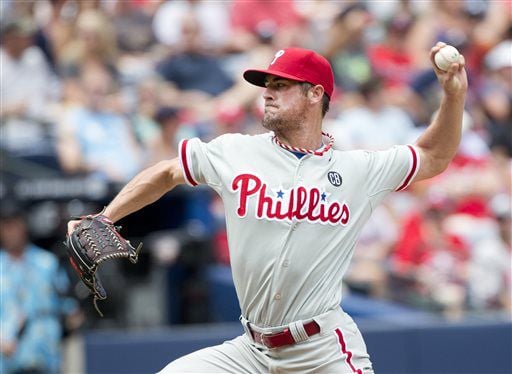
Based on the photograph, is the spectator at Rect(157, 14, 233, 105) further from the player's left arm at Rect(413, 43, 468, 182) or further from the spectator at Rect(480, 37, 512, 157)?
the player's left arm at Rect(413, 43, 468, 182)

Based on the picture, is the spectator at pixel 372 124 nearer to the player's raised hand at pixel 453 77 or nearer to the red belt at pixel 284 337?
the player's raised hand at pixel 453 77

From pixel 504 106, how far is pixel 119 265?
536cm

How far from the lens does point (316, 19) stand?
497 inches

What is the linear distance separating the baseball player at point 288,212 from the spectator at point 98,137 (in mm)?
4306

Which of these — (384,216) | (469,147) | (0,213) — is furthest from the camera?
(469,147)

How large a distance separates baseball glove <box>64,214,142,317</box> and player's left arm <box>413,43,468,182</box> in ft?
4.64

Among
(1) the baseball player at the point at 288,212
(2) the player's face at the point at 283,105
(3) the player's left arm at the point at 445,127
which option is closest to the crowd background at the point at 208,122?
(1) the baseball player at the point at 288,212

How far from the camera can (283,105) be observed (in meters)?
4.82

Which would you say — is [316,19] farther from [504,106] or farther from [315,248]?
[315,248]

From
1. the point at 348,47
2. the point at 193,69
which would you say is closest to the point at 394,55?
the point at 348,47

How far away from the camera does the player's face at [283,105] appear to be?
4.80 m

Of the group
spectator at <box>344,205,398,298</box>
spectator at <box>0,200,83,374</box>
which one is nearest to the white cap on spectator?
spectator at <box>344,205,398,298</box>

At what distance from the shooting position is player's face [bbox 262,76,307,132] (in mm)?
4805

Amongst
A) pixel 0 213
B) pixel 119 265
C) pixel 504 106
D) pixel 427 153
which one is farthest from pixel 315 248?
pixel 504 106
